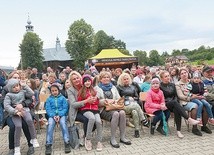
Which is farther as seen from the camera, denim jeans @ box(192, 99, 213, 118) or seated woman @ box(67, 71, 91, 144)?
denim jeans @ box(192, 99, 213, 118)

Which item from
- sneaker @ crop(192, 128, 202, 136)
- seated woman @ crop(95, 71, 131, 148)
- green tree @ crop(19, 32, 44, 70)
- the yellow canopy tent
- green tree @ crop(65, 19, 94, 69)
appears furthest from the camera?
green tree @ crop(19, 32, 44, 70)

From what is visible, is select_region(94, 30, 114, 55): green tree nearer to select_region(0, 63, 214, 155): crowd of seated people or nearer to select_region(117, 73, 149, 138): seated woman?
select_region(117, 73, 149, 138): seated woman

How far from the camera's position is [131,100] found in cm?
689

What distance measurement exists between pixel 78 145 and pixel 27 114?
123cm

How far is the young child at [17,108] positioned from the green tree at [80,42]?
5057cm

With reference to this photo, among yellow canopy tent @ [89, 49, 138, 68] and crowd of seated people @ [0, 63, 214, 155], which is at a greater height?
yellow canopy tent @ [89, 49, 138, 68]

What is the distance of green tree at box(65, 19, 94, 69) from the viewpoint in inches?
2221

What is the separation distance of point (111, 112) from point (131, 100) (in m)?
0.86

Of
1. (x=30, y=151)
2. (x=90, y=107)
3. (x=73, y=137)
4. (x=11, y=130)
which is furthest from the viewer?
(x=90, y=107)

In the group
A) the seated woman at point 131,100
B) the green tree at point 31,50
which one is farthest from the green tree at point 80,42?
the seated woman at point 131,100

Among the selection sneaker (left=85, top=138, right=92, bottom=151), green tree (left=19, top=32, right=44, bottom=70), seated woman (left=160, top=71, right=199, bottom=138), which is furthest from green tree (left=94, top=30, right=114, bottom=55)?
sneaker (left=85, top=138, right=92, bottom=151)

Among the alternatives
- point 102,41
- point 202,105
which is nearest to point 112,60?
point 202,105

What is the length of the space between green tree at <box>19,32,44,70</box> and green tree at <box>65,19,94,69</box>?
1020 cm

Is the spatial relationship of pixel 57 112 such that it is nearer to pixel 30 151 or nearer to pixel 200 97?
pixel 30 151
